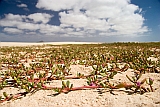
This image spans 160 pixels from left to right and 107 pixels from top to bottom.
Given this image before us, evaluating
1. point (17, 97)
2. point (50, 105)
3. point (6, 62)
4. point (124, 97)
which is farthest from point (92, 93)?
point (6, 62)

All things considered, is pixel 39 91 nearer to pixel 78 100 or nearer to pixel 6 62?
pixel 78 100

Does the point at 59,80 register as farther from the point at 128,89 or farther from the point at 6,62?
the point at 6,62

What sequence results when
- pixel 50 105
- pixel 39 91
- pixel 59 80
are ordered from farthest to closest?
pixel 59 80 → pixel 39 91 → pixel 50 105

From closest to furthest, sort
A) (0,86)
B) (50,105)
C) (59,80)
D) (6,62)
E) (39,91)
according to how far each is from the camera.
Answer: (50,105) < (39,91) < (0,86) < (59,80) < (6,62)

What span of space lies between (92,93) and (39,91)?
0.88 m

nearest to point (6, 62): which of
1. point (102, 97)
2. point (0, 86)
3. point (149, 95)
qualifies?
point (0, 86)

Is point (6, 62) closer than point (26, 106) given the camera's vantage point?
No

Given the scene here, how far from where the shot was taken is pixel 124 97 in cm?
231

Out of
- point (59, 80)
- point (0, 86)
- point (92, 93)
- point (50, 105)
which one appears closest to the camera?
point (50, 105)

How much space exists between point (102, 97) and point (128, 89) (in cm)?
50

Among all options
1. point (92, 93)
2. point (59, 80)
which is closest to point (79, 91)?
point (92, 93)

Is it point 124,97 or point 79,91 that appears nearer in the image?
point 124,97

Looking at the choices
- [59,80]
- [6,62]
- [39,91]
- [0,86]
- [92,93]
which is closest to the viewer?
[92,93]

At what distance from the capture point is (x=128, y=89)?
2633mm
